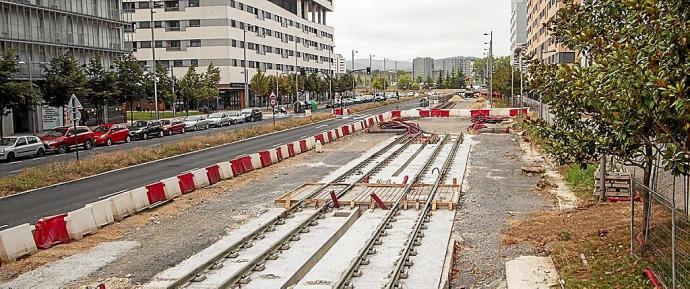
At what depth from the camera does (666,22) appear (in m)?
8.37

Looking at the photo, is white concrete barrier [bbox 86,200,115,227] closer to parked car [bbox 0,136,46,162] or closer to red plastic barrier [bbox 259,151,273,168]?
red plastic barrier [bbox 259,151,273,168]

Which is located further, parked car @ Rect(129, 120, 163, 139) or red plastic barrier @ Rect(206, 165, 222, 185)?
parked car @ Rect(129, 120, 163, 139)

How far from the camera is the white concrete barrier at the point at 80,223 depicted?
15727 mm

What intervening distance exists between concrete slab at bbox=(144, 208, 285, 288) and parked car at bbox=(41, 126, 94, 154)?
2395cm

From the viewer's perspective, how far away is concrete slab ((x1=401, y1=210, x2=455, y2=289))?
12.0 meters

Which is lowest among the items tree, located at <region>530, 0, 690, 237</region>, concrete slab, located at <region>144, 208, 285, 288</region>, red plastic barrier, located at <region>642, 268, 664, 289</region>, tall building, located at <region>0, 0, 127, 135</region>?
concrete slab, located at <region>144, 208, 285, 288</region>

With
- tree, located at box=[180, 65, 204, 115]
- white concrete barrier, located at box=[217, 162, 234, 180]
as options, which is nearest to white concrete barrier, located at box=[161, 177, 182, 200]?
white concrete barrier, located at box=[217, 162, 234, 180]

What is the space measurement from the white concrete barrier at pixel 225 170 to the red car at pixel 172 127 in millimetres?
27292

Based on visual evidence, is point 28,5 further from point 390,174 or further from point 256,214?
point 256,214

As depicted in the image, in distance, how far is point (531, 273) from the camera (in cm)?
1208

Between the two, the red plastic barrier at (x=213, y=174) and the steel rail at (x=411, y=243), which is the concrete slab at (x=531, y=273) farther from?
the red plastic barrier at (x=213, y=174)

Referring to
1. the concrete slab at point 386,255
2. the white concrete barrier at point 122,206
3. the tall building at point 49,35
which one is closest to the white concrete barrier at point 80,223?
the white concrete barrier at point 122,206

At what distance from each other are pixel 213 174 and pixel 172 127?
96.9 feet

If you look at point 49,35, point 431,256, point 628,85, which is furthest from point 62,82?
point 628,85
